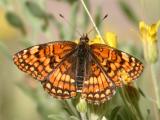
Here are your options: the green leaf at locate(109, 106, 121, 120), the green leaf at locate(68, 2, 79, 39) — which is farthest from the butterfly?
the green leaf at locate(68, 2, 79, 39)

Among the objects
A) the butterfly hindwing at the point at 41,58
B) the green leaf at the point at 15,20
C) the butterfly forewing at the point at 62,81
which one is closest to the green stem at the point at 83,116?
the butterfly forewing at the point at 62,81

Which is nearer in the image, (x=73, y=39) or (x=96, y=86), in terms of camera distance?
(x=96, y=86)

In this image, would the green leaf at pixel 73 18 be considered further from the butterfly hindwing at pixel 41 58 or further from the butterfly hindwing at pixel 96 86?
the butterfly hindwing at pixel 96 86

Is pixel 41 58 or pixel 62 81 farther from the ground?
pixel 41 58

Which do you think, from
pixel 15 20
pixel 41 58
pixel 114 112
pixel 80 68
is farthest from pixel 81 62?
pixel 15 20

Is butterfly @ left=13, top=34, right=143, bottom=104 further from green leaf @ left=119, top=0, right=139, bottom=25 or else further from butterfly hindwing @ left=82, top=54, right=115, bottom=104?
green leaf @ left=119, top=0, right=139, bottom=25

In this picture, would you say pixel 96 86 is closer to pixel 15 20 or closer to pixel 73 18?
pixel 73 18

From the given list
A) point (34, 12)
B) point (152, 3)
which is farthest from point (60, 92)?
point (152, 3)

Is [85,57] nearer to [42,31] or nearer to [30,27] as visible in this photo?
[42,31]
